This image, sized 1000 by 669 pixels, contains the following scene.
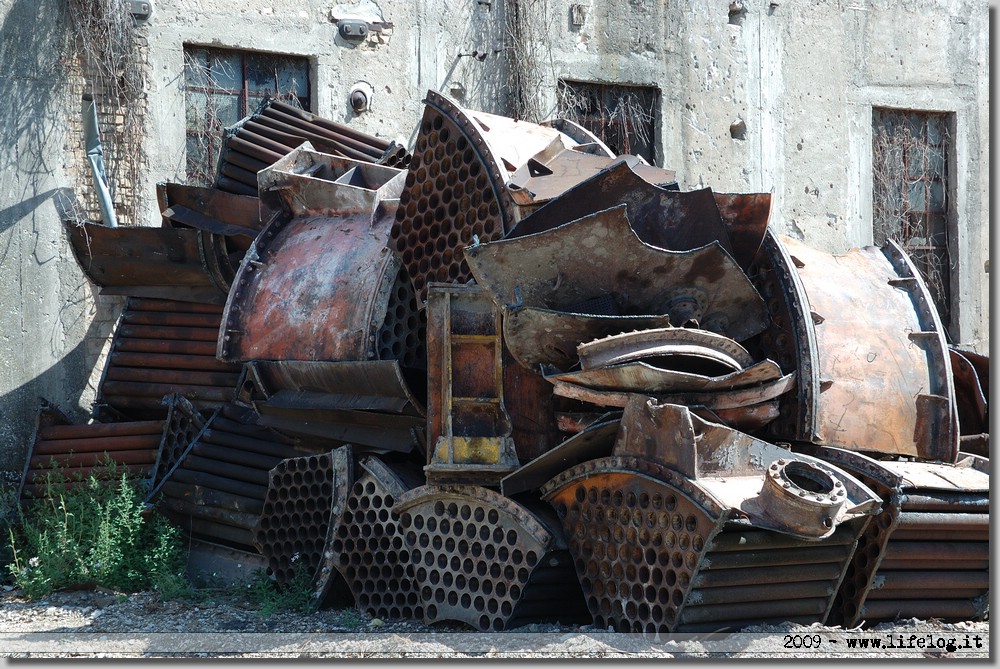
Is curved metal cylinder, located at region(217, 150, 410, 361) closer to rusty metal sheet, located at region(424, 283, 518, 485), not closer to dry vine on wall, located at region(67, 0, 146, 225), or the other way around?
rusty metal sheet, located at region(424, 283, 518, 485)

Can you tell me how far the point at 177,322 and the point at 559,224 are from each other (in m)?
3.09

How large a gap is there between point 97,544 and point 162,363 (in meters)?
1.46

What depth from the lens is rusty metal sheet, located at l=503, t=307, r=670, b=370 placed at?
4809 mm

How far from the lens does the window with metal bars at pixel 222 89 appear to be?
26.6 ft

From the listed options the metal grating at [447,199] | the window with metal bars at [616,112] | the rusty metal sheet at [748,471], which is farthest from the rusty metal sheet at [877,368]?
the window with metal bars at [616,112]

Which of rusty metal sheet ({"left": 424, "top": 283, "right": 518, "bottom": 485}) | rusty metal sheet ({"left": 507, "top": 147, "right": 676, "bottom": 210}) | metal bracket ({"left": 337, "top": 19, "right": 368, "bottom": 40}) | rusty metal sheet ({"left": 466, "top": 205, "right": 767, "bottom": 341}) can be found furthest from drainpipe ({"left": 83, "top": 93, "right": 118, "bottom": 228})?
rusty metal sheet ({"left": 466, "top": 205, "right": 767, "bottom": 341})

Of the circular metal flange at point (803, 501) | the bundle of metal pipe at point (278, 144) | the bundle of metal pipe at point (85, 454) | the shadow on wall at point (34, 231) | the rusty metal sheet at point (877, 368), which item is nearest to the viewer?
the circular metal flange at point (803, 501)

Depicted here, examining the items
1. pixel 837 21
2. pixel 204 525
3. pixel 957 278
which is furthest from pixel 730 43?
pixel 204 525

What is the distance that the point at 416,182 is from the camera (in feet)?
19.0

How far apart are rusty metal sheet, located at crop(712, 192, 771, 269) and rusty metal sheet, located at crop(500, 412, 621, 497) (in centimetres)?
109

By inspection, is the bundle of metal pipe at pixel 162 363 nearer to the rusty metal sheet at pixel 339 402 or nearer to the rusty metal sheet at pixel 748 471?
the rusty metal sheet at pixel 339 402

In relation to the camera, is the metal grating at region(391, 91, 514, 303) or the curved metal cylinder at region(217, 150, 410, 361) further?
the curved metal cylinder at region(217, 150, 410, 361)

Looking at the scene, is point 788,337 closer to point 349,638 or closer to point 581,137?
point 581,137

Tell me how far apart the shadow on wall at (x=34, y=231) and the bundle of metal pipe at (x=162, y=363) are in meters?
0.51
